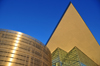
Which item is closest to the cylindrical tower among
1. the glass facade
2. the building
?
the glass facade

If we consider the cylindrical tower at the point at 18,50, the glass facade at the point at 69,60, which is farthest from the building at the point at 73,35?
the cylindrical tower at the point at 18,50

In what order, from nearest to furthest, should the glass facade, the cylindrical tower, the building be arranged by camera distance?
the cylindrical tower < the building < the glass facade

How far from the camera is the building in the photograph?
78.3 feet

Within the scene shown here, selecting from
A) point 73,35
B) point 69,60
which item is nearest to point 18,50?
point 69,60

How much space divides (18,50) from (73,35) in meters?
19.0

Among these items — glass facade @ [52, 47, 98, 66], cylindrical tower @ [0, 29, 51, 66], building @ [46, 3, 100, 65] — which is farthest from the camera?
glass facade @ [52, 47, 98, 66]

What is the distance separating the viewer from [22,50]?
42.7 feet

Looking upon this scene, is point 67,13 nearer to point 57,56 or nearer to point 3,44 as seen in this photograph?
point 57,56

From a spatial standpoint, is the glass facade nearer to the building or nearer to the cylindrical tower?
the building

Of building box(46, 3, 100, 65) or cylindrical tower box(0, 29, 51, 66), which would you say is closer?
cylindrical tower box(0, 29, 51, 66)

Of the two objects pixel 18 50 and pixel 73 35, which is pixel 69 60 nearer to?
pixel 73 35

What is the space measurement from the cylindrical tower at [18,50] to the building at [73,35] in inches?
499

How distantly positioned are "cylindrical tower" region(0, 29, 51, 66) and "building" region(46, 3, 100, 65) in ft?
41.5

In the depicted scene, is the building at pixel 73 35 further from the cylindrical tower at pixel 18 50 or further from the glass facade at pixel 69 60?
the cylindrical tower at pixel 18 50
